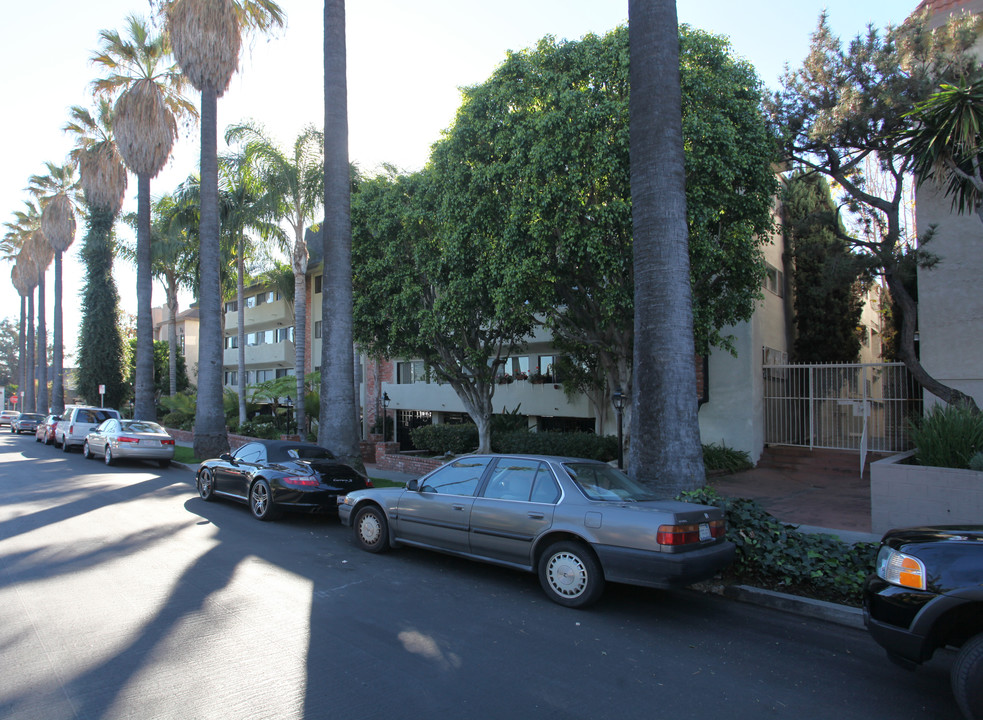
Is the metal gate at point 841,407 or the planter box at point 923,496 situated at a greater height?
the metal gate at point 841,407

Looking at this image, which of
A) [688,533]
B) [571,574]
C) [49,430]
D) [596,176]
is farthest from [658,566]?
[49,430]

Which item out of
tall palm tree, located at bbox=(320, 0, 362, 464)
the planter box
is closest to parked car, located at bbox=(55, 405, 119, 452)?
tall palm tree, located at bbox=(320, 0, 362, 464)

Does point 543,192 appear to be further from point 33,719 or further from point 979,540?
point 33,719

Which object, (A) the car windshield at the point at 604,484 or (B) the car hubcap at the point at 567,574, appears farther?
(A) the car windshield at the point at 604,484

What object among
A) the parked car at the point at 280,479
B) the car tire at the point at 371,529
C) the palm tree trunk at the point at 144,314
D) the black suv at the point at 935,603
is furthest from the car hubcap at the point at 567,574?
the palm tree trunk at the point at 144,314

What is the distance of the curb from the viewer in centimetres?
586

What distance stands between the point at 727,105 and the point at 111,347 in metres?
39.7

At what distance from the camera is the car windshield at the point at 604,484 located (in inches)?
252

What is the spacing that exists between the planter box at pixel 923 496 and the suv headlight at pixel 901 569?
5.45 meters

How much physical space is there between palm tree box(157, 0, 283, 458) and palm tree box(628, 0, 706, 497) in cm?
1514

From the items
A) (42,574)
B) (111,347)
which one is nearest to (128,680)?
(42,574)

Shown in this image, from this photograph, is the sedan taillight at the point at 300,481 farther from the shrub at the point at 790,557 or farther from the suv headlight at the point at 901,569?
the suv headlight at the point at 901,569

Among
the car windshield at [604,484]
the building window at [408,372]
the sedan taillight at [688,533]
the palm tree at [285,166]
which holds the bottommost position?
the sedan taillight at [688,533]

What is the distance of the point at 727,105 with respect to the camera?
40.0 ft
